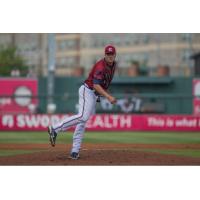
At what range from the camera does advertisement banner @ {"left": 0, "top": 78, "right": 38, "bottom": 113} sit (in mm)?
17219

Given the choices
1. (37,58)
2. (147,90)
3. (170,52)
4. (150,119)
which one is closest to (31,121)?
(37,58)

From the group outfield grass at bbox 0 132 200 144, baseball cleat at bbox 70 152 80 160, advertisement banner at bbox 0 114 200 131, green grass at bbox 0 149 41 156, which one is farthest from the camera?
advertisement banner at bbox 0 114 200 131

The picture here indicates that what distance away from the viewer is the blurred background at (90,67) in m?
14.6

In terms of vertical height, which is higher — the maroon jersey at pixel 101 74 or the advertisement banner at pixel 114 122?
the maroon jersey at pixel 101 74

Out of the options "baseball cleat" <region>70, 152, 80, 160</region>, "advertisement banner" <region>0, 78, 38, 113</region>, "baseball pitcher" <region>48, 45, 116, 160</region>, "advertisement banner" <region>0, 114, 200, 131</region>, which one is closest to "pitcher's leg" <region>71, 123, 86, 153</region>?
"baseball pitcher" <region>48, 45, 116, 160</region>

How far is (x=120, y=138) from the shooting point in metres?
14.0

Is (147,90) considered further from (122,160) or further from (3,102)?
(122,160)

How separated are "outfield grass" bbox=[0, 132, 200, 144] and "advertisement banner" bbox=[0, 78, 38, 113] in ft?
5.50

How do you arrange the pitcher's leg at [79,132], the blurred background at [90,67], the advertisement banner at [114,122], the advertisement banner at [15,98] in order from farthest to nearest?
1. the advertisement banner at [15,98]
2. the advertisement banner at [114,122]
3. the blurred background at [90,67]
4. the pitcher's leg at [79,132]

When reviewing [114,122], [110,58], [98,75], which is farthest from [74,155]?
[114,122]

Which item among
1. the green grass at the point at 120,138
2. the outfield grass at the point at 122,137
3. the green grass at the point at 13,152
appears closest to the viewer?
the green grass at the point at 13,152

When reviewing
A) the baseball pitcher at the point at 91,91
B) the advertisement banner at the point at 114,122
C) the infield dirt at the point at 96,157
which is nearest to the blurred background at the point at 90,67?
the advertisement banner at the point at 114,122

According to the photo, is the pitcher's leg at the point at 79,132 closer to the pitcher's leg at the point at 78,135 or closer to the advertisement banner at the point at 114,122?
the pitcher's leg at the point at 78,135

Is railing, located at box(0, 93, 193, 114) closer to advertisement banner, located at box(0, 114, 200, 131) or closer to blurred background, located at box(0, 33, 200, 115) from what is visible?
blurred background, located at box(0, 33, 200, 115)
